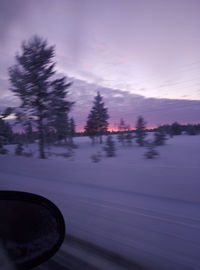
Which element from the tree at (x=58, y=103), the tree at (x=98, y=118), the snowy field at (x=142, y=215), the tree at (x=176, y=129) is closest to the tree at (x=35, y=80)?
the tree at (x=58, y=103)

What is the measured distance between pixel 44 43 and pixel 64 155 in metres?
10.1

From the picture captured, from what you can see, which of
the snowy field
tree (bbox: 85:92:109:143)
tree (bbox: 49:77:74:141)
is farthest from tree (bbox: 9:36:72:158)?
tree (bbox: 85:92:109:143)

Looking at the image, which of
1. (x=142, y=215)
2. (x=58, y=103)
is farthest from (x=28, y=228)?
(x=58, y=103)

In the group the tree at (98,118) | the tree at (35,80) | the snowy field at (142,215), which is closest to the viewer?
the snowy field at (142,215)

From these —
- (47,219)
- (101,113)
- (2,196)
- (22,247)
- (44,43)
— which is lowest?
(22,247)

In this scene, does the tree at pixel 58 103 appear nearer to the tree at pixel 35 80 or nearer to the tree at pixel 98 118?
the tree at pixel 35 80

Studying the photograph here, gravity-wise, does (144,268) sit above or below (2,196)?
below

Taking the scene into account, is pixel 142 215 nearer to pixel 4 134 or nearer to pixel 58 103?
pixel 58 103

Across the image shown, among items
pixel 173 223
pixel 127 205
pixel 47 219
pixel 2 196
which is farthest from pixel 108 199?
pixel 2 196

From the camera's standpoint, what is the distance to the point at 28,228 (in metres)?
1.91

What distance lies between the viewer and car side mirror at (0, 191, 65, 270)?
1.78 m

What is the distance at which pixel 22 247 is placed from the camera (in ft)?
5.96

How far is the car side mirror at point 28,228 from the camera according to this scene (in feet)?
5.82

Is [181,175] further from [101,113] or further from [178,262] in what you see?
[101,113]
